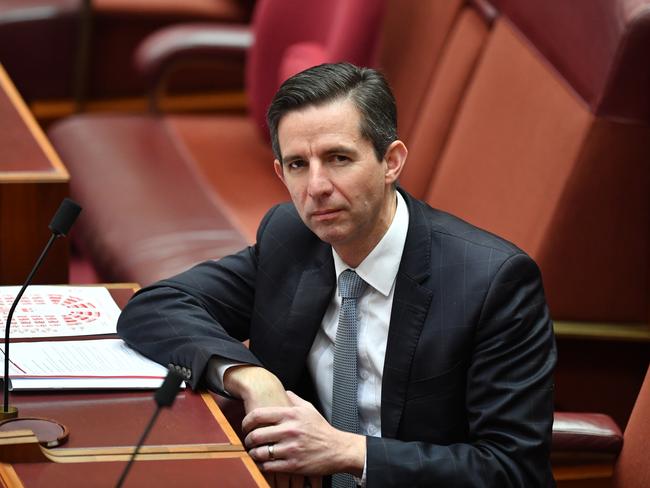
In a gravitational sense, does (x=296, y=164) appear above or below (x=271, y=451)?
above

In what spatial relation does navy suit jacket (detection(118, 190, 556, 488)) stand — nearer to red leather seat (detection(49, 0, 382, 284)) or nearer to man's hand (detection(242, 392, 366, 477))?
man's hand (detection(242, 392, 366, 477))

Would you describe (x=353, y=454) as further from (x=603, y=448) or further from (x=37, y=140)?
(x=37, y=140)

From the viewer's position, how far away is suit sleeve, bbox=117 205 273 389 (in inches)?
49.7

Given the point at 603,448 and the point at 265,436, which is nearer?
the point at 265,436

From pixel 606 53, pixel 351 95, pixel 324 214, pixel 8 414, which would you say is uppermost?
pixel 606 53

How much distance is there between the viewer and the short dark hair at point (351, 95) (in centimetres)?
123

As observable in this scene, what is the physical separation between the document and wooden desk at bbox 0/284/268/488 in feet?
0.03

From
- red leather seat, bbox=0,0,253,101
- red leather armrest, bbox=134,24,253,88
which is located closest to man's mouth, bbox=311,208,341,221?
red leather armrest, bbox=134,24,253,88

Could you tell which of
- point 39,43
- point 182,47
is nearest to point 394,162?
point 182,47

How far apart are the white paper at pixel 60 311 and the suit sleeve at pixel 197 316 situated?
4 cm

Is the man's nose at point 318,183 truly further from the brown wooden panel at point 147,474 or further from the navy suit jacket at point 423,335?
the brown wooden panel at point 147,474

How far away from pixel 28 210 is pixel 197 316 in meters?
0.44

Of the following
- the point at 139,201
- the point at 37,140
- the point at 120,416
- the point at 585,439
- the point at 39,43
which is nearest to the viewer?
the point at 120,416

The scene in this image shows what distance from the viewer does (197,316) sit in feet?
4.36
